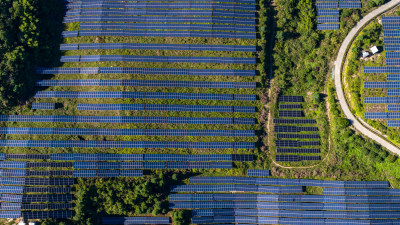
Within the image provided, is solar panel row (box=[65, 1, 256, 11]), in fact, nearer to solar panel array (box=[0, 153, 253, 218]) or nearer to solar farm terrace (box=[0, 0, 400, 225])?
solar farm terrace (box=[0, 0, 400, 225])

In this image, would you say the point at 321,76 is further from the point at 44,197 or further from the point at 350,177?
the point at 44,197

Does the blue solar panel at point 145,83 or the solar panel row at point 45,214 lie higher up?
the blue solar panel at point 145,83

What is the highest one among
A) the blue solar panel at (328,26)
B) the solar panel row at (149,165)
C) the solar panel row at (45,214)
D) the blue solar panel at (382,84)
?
the blue solar panel at (328,26)

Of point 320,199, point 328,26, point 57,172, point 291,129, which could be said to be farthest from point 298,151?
point 57,172

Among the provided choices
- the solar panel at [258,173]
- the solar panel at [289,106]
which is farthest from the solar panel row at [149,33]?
the solar panel at [258,173]

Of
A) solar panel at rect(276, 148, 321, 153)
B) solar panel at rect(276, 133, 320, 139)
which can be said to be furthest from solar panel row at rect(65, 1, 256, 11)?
solar panel at rect(276, 148, 321, 153)

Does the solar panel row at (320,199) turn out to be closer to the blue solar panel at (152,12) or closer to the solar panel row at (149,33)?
the solar panel row at (149,33)
